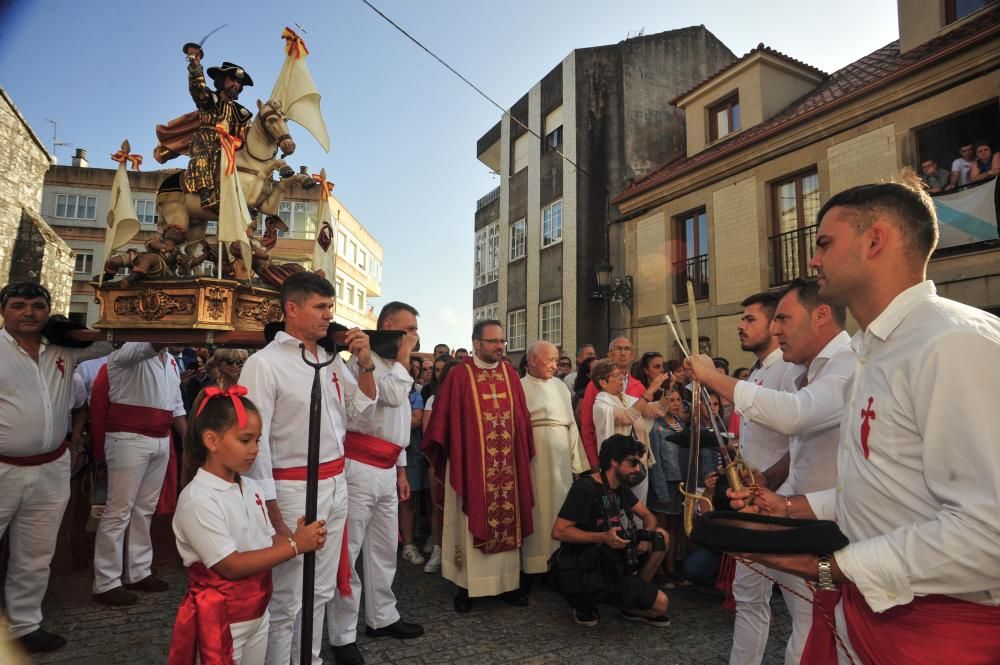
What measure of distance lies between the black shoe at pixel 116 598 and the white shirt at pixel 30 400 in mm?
1382

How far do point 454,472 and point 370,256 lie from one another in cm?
4284

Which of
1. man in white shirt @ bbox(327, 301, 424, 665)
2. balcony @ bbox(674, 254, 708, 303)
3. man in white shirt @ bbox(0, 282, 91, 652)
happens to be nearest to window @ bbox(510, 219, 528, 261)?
balcony @ bbox(674, 254, 708, 303)

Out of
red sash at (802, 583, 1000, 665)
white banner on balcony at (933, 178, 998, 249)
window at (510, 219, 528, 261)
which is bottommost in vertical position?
red sash at (802, 583, 1000, 665)

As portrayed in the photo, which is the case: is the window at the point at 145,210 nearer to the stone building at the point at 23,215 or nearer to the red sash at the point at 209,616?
the stone building at the point at 23,215

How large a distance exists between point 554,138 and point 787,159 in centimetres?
872

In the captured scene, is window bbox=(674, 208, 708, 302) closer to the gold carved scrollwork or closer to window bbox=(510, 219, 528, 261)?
window bbox=(510, 219, 528, 261)

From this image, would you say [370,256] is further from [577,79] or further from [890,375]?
[890,375]

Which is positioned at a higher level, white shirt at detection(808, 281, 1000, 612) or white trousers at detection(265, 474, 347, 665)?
white shirt at detection(808, 281, 1000, 612)

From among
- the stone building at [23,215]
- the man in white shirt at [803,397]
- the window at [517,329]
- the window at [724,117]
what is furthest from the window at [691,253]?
the stone building at [23,215]

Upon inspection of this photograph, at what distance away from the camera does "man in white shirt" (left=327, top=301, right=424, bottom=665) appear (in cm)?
388

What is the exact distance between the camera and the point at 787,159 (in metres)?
11.6

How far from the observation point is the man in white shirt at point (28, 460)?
363 cm

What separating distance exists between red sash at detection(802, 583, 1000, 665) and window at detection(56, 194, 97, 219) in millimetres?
39138

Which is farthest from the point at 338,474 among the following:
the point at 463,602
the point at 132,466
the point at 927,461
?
the point at 927,461
